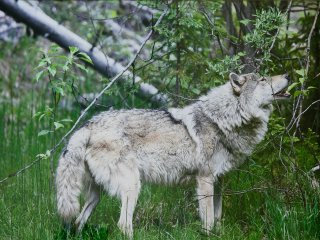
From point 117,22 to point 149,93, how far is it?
13.9 ft

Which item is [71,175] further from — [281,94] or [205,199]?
[281,94]

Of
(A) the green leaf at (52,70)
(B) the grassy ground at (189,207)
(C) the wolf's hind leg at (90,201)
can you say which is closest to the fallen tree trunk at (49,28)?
(B) the grassy ground at (189,207)

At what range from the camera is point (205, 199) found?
614 centimetres

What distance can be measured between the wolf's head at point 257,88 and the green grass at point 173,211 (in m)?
0.66

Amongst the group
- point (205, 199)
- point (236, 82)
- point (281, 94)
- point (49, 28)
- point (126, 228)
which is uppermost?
point (49, 28)

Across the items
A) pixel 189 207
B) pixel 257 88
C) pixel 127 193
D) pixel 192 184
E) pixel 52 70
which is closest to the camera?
pixel 52 70

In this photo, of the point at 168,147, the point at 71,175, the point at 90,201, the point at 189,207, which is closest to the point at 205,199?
the point at 189,207

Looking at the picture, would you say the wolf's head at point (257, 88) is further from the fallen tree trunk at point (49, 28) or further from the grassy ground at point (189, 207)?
the fallen tree trunk at point (49, 28)

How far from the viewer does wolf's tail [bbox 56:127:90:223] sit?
5.52 meters

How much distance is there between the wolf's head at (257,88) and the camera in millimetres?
6148

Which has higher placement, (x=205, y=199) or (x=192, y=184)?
(x=192, y=184)

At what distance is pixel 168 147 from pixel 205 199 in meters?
0.61

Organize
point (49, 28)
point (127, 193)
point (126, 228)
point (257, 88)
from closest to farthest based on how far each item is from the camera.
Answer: point (126, 228) → point (127, 193) → point (257, 88) → point (49, 28)

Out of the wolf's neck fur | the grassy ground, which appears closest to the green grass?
the grassy ground
